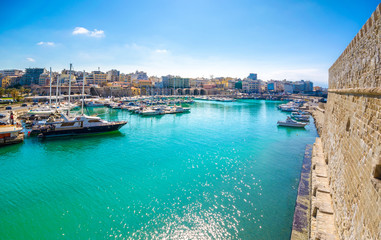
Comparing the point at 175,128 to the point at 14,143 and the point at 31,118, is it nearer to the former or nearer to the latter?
the point at 14,143

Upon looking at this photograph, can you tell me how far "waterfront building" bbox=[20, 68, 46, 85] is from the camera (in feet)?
265

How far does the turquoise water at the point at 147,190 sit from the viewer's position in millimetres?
6910

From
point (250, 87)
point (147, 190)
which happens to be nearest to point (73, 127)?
point (147, 190)

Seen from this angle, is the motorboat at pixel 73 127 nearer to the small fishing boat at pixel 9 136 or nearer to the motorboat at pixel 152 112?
the small fishing boat at pixel 9 136

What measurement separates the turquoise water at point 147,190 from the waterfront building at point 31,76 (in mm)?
85158

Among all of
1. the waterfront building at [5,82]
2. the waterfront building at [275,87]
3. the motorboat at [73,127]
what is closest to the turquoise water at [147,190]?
the motorboat at [73,127]

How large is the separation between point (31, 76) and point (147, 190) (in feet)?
328

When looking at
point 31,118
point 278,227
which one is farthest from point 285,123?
point 31,118

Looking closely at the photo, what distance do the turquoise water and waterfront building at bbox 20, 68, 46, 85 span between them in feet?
279

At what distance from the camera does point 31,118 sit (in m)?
Answer: 25.2

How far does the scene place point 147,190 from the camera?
9.41m

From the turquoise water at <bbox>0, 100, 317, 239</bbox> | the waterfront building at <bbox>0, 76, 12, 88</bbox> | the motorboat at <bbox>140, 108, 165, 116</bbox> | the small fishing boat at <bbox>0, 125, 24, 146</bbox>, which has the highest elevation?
the waterfront building at <bbox>0, 76, 12, 88</bbox>

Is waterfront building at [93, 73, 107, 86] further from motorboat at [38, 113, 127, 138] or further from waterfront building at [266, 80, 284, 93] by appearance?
waterfront building at [266, 80, 284, 93]

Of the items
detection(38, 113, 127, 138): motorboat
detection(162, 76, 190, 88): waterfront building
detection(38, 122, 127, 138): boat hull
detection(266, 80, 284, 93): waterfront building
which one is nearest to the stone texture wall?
detection(38, 122, 127, 138): boat hull
